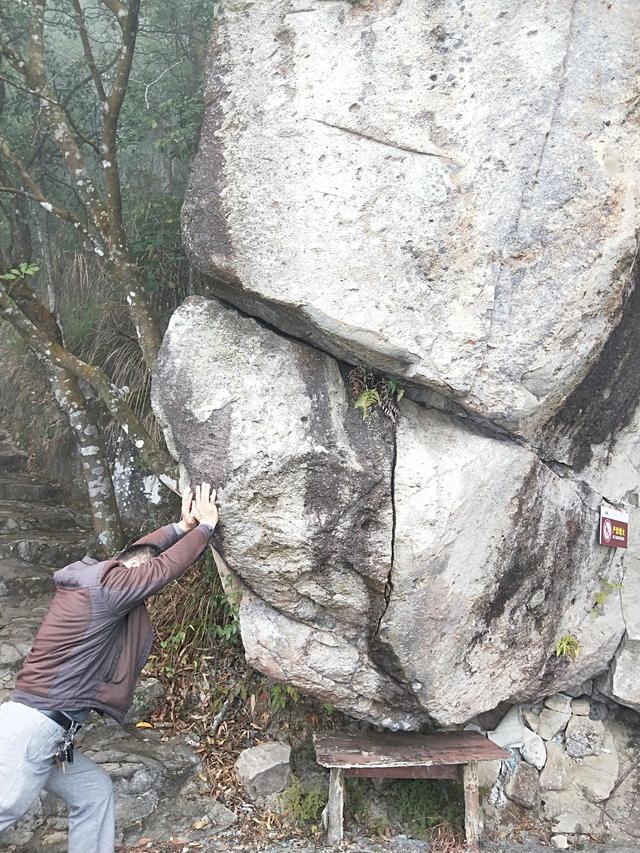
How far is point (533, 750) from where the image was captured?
448cm

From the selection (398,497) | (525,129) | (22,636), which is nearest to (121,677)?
(398,497)

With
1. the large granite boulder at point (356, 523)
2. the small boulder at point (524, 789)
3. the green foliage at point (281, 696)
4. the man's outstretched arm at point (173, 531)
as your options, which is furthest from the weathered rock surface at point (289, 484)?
the small boulder at point (524, 789)

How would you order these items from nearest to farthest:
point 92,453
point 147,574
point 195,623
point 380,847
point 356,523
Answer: point 147,574
point 356,523
point 380,847
point 195,623
point 92,453

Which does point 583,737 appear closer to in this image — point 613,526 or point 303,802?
point 613,526

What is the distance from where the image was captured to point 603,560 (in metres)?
4.41

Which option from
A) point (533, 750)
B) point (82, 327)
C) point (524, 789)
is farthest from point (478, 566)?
point (82, 327)

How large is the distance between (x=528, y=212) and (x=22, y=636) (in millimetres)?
4627

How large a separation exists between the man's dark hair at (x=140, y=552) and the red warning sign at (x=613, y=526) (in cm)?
264

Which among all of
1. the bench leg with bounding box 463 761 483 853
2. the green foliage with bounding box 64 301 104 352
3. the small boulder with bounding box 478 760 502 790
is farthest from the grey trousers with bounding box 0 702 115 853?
the green foliage with bounding box 64 301 104 352

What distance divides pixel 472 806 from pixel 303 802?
1011 millimetres

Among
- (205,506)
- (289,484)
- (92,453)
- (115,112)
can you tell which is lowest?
(92,453)

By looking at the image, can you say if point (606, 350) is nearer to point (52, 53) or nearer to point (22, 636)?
point (22, 636)

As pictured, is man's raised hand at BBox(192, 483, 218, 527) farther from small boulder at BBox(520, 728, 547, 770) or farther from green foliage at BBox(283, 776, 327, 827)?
small boulder at BBox(520, 728, 547, 770)

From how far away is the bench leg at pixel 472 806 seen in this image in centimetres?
404
